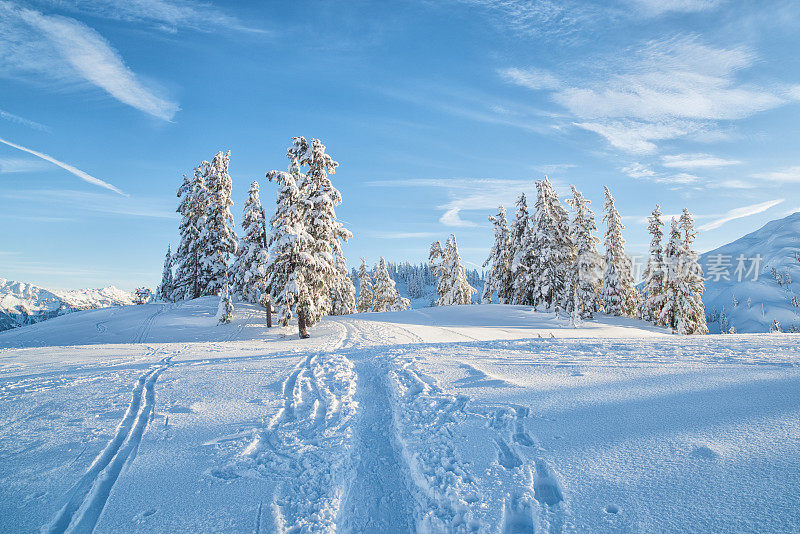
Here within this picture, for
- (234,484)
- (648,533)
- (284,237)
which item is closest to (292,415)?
(234,484)

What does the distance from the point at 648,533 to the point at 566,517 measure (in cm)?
64

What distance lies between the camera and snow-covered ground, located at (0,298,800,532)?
11.5ft

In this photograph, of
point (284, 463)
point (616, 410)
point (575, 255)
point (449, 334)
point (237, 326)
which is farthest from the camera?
point (575, 255)

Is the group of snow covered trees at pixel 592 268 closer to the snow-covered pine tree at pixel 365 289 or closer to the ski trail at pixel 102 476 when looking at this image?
the snow-covered pine tree at pixel 365 289

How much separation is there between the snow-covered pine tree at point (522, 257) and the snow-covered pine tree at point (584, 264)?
372 cm

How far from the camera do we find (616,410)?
524cm

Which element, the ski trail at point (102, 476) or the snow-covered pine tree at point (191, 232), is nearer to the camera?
the ski trail at point (102, 476)

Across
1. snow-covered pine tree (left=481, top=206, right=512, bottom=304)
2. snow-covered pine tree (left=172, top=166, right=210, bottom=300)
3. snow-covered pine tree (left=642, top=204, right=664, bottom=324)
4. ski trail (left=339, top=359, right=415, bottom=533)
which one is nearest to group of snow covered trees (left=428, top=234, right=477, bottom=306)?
snow-covered pine tree (left=481, top=206, right=512, bottom=304)

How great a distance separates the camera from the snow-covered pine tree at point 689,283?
95.1ft

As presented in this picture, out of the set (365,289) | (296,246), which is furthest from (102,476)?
(365,289)

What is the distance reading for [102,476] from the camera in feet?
15.1

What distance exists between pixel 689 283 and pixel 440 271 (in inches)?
1068

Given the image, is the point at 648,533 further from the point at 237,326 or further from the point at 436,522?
the point at 237,326

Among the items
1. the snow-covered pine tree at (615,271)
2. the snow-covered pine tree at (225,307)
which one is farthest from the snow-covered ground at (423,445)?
the snow-covered pine tree at (615,271)
